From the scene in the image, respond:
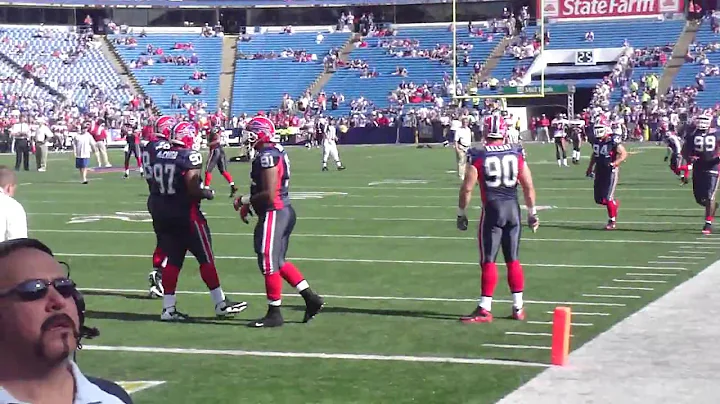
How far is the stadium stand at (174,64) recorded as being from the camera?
57.9 meters

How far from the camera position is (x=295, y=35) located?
62.6m

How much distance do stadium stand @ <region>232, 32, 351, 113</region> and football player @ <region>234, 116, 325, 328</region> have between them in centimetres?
4765

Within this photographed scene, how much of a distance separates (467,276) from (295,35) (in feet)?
168

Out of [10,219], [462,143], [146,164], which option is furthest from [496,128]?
[462,143]

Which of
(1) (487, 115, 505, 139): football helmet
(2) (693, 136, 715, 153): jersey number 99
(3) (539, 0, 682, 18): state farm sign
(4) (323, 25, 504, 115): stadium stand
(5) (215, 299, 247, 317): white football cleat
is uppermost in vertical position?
(3) (539, 0, 682, 18): state farm sign

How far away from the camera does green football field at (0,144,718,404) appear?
7.69m

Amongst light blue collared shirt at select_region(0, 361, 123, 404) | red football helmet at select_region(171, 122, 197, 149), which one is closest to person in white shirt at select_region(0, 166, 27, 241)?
red football helmet at select_region(171, 122, 197, 149)

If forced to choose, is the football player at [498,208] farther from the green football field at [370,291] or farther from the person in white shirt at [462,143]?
the person in white shirt at [462,143]

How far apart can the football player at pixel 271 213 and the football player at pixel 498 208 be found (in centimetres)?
136

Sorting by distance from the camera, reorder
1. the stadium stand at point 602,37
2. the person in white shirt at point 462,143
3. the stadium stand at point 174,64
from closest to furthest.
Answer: the person in white shirt at point 462,143 < the stadium stand at point 602,37 < the stadium stand at point 174,64

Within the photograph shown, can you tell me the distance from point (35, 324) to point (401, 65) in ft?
184

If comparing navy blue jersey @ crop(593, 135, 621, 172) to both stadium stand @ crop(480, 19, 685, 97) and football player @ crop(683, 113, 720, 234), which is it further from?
stadium stand @ crop(480, 19, 685, 97)

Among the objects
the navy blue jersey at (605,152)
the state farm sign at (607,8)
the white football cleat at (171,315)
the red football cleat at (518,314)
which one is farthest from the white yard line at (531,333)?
the state farm sign at (607,8)

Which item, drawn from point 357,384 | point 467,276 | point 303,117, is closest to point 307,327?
point 357,384
